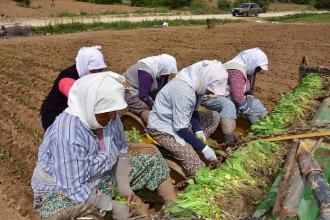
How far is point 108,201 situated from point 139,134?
1959 millimetres

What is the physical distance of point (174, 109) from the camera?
13.8ft

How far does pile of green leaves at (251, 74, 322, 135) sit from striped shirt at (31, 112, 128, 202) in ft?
6.90

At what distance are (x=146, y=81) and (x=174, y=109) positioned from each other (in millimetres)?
1144

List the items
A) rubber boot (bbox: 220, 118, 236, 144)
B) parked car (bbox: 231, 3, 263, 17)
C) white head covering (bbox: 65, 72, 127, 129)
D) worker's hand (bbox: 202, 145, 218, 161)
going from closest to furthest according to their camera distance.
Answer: white head covering (bbox: 65, 72, 127, 129), worker's hand (bbox: 202, 145, 218, 161), rubber boot (bbox: 220, 118, 236, 144), parked car (bbox: 231, 3, 263, 17)

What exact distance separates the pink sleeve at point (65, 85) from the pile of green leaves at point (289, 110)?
2.05 meters

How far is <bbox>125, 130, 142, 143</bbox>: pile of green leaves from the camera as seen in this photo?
4.71m

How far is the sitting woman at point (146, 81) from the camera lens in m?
5.20

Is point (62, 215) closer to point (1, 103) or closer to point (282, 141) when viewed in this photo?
point (282, 141)

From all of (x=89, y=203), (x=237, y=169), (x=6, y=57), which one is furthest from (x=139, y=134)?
(x=6, y=57)

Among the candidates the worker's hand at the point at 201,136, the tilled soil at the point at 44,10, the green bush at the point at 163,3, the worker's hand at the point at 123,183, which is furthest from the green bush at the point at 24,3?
the worker's hand at the point at 123,183

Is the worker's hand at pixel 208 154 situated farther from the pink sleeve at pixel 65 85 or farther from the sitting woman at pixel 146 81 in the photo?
the pink sleeve at pixel 65 85

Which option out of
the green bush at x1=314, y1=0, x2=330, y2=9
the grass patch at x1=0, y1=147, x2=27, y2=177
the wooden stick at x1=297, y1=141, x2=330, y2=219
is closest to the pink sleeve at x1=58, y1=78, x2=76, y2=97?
the grass patch at x1=0, y1=147, x2=27, y2=177

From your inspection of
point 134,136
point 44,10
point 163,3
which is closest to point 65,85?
point 134,136

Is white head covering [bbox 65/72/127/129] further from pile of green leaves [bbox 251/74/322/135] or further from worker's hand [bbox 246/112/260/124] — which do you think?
worker's hand [bbox 246/112/260/124]
